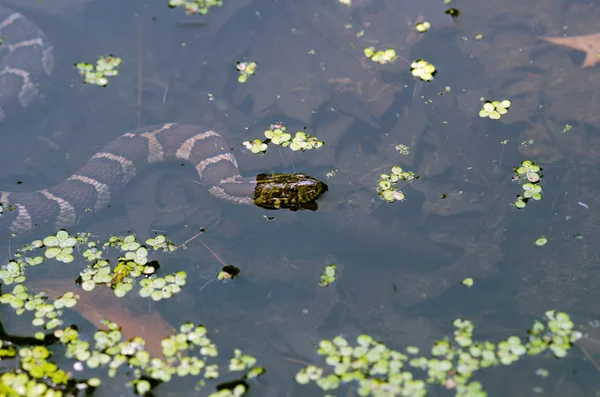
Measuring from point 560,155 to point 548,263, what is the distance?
1.22m

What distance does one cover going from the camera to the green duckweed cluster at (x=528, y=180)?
512 centimetres

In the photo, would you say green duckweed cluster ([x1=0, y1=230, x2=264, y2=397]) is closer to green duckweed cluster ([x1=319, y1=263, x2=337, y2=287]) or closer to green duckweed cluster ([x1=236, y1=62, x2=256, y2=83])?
green duckweed cluster ([x1=319, y1=263, x2=337, y2=287])

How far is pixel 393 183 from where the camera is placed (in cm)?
541

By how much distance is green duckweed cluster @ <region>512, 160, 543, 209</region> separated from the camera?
5.12 metres

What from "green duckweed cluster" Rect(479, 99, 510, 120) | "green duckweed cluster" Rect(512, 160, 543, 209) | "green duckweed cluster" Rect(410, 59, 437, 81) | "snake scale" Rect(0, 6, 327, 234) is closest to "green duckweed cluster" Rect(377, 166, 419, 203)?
"snake scale" Rect(0, 6, 327, 234)

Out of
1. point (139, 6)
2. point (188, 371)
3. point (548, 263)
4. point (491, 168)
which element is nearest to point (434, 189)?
point (491, 168)

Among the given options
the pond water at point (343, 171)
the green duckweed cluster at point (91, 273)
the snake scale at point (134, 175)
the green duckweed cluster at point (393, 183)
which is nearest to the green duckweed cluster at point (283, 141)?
the pond water at point (343, 171)

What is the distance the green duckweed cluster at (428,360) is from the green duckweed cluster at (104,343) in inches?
21.5

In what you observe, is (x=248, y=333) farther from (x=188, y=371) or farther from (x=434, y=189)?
(x=434, y=189)

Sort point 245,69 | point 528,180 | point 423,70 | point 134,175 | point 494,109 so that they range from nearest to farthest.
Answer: point 528,180, point 494,109, point 423,70, point 134,175, point 245,69

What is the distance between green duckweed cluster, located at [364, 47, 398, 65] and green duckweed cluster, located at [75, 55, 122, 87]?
2870 millimetres

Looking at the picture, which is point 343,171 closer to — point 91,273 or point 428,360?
point 428,360

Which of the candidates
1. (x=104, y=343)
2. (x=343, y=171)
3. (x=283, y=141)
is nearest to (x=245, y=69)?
(x=283, y=141)

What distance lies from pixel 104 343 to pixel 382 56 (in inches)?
161
